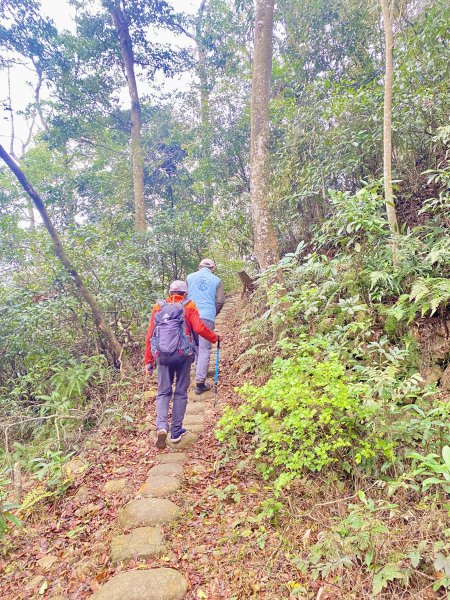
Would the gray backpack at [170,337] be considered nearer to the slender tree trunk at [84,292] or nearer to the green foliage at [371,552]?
the green foliage at [371,552]

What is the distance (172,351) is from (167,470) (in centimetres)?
131

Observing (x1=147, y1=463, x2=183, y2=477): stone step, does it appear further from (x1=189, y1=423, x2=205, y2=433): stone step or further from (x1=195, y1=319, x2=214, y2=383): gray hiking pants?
Answer: (x1=195, y1=319, x2=214, y2=383): gray hiking pants

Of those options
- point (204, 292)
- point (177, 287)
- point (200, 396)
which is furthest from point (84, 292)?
point (200, 396)

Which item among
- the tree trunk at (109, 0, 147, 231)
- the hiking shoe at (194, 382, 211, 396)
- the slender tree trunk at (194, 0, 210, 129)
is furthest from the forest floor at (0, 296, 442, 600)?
the slender tree trunk at (194, 0, 210, 129)

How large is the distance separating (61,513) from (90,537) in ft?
2.22

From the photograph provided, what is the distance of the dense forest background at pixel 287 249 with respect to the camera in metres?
3.16

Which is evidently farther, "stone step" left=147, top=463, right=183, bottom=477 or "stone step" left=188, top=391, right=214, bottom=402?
"stone step" left=188, top=391, right=214, bottom=402

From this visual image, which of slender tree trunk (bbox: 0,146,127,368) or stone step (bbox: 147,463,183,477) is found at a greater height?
slender tree trunk (bbox: 0,146,127,368)

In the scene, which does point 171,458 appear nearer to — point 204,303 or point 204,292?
point 204,303

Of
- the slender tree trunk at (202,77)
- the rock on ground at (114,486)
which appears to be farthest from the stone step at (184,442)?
the slender tree trunk at (202,77)

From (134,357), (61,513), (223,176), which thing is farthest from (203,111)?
(61,513)

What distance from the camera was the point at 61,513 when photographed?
372 centimetres

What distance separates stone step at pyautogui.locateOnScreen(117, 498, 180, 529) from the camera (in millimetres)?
3234

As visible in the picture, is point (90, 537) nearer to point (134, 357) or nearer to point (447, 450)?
point (447, 450)
